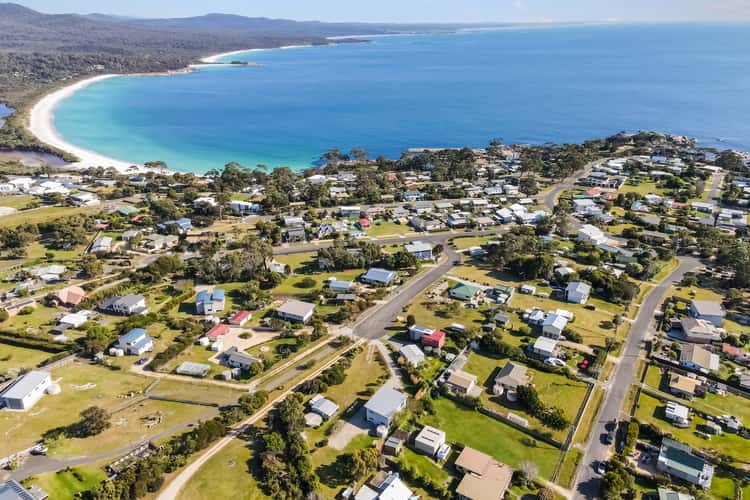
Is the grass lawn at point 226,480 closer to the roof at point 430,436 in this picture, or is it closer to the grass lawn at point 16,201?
the roof at point 430,436

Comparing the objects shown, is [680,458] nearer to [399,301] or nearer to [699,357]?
[699,357]

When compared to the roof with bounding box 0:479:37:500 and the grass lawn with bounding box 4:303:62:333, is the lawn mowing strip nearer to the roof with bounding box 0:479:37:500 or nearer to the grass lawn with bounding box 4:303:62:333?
the roof with bounding box 0:479:37:500

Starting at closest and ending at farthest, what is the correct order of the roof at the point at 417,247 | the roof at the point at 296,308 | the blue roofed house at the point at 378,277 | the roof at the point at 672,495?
1. the roof at the point at 672,495
2. the roof at the point at 296,308
3. the blue roofed house at the point at 378,277
4. the roof at the point at 417,247

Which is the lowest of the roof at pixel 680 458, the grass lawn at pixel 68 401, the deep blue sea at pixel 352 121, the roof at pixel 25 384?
the roof at pixel 680 458

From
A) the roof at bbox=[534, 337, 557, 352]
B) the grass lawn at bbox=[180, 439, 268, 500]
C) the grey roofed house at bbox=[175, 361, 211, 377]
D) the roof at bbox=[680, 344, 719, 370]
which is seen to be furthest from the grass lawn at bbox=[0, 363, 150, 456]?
the roof at bbox=[680, 344, 719, 370]

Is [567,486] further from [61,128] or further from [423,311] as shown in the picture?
[61,128]

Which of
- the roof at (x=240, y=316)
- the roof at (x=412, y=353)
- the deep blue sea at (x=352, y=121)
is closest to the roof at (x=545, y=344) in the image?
the roof at (x=412, y=353)
